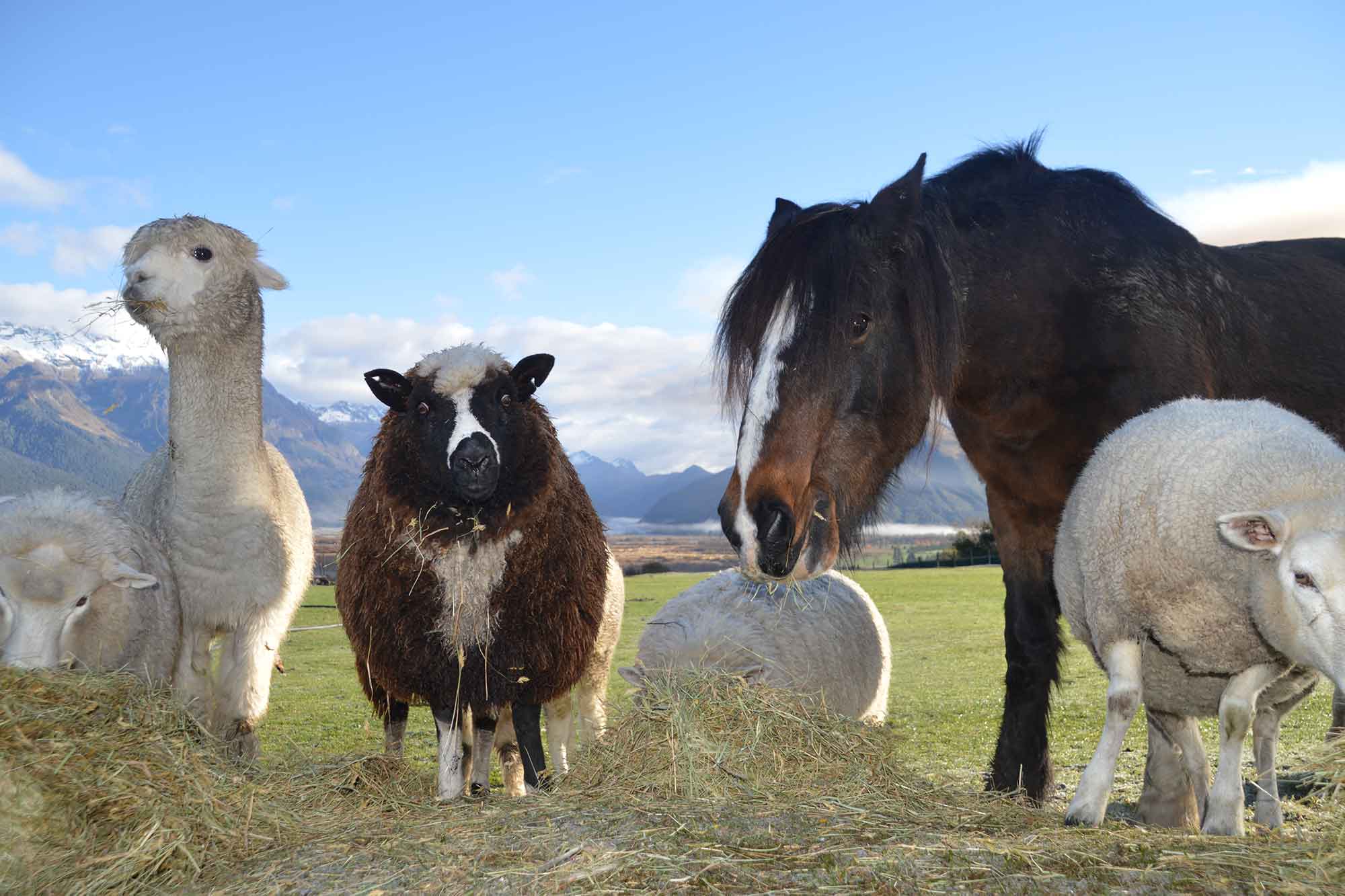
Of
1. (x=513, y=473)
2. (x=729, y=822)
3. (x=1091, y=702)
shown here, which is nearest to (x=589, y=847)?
(x=729, y=822)

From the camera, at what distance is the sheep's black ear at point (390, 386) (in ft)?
18.5

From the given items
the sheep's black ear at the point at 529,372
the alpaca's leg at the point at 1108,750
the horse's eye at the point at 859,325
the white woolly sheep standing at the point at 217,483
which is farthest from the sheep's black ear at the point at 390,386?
the alpaca's leg at the point at 1108,750

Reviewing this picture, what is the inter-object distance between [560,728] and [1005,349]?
14.5ft

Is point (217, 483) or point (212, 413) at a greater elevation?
point (212, 413)

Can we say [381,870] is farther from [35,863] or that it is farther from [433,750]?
[433,750]

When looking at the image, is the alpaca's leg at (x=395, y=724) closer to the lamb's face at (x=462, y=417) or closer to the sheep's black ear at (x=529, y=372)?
the lamb's face at (x=462, y=417)

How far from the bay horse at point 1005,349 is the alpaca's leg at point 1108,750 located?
103 cm

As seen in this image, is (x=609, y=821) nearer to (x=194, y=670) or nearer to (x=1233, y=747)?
(x=1233, y=747)

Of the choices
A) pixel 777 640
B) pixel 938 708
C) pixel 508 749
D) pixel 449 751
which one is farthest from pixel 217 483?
pixel 938 708

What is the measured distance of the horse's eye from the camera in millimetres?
3719

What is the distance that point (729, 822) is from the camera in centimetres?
354

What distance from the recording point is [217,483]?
19.5 ft

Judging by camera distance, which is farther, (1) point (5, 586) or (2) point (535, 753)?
(2) point (535, 753)

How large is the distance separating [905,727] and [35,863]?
758cm
